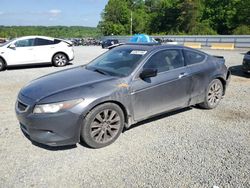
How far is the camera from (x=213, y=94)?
5699 millimetres

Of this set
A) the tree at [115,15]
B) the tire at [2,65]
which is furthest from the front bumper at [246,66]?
the tree at [115,15]

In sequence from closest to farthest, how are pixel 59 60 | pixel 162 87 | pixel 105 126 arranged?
pixel 105 126
pixel 162 87
pixel 59 60

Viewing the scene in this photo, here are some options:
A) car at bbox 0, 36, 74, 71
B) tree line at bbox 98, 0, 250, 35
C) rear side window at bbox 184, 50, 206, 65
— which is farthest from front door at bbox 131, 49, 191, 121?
tree line at bbox 98, 0, 250, 35

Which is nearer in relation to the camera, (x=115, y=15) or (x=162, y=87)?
(x=162, y=87)

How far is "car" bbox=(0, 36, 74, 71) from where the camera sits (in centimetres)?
1143

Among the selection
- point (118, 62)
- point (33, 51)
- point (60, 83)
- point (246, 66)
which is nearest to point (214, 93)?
point (118, 62)

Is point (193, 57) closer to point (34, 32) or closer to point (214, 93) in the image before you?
point (214, 93)

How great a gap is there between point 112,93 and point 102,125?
51cm

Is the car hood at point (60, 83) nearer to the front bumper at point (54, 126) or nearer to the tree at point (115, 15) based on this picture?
the front bumper at point (54, 126)

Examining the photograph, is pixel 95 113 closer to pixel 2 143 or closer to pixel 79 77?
pixel 79 77

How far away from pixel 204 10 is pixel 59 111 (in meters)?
70.6

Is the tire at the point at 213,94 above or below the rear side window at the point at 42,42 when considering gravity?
below

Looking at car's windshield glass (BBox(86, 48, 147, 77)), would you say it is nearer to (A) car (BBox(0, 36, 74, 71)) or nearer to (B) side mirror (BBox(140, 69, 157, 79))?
(B) side mirror (BBox(140, 69, 157, 79))

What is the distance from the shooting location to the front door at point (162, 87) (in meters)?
4.25
